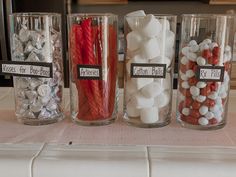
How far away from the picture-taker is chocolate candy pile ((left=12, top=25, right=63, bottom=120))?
634mm

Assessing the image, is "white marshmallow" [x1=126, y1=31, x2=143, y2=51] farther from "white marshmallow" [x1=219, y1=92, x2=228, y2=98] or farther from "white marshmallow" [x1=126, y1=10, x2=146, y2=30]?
"white marshmallow" [x1=219, y1=92, x2=228, y2=98]

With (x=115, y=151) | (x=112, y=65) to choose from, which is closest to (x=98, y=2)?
(x=112, y=65)

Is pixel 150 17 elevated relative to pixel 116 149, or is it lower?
elevated

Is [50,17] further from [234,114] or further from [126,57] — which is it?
[234,114]

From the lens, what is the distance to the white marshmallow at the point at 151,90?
62 centimetres

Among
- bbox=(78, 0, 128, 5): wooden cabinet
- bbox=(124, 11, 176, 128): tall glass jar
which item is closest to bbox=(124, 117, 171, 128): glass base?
bbox=(124, 11, 176, 128): tall glass jar

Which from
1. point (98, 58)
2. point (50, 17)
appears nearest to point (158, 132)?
point (98, 58)

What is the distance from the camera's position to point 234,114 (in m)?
0.75

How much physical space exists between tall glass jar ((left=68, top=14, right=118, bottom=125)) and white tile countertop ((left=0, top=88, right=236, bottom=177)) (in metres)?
0.03

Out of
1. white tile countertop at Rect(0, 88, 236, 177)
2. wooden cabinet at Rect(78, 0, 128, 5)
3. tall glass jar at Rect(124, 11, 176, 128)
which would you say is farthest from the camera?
wooden cabinet at Rect(78, 0, 128, 5)

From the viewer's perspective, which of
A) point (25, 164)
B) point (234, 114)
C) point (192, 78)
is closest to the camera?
point (25, 164)

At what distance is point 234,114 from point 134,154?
0.32 m

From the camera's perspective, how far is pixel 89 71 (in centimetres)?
63

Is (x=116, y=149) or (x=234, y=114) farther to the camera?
(x=234, y=114)
